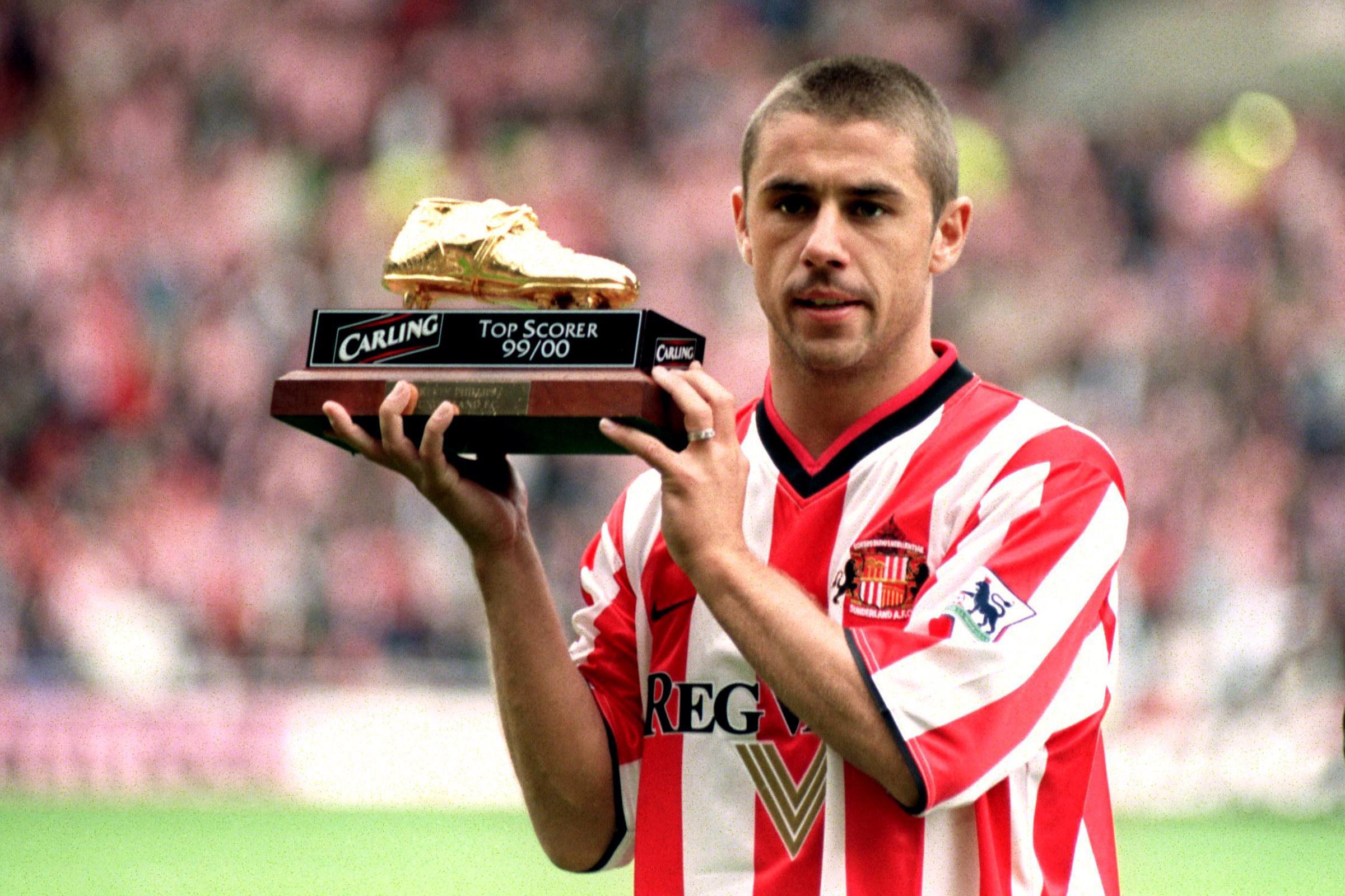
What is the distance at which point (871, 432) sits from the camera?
2.37 metres

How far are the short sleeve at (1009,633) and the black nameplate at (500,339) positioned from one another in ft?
1.44

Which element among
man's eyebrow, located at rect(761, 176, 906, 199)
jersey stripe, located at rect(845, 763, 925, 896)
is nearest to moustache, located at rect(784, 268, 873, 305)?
man's eyebrow, located at rect(761, 176, 906, 199)

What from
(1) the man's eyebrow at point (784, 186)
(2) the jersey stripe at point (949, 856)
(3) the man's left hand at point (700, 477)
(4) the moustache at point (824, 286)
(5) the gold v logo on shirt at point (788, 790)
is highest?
(1) the man's eyebrow at point (784, 186)

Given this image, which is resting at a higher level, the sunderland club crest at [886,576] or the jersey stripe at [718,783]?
the sunderland club crest at [886,576]

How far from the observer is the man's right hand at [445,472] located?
2211mm

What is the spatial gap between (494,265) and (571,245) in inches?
347

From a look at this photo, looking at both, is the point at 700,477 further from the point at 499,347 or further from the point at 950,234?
the point at 950,234

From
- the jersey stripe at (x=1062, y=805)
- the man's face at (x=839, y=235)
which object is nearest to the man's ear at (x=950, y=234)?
the man's face at (x=839, y=235)

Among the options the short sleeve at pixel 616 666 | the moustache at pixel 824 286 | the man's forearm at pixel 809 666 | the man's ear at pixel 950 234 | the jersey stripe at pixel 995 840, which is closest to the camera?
the man's forearm at pixel 809 666

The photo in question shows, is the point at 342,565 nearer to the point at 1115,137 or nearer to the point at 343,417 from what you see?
the point at 1115,137

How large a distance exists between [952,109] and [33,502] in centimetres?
618

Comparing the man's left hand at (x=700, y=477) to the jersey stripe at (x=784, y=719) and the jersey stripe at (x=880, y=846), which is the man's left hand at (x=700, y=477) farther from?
the jersey stripe at (x=880, y=846)

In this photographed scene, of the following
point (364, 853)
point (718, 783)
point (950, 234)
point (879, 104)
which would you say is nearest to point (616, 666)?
point (718, 783)

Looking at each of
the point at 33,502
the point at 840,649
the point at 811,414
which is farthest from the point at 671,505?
the point at 33,502
